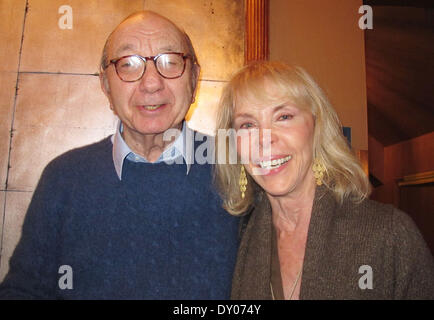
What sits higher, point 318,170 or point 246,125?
point 246,125

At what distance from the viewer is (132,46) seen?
1210 millimetres

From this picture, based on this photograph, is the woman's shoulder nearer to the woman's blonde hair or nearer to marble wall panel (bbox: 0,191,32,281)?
the woman's blonde hair

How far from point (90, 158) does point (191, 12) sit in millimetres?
1253

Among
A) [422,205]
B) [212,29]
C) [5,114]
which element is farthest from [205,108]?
[422,205]

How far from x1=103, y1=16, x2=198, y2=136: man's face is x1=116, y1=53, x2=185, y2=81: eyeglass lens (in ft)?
0.06

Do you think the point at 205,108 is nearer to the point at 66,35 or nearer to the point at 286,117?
the point at 286,117

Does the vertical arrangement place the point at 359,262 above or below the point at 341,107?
below

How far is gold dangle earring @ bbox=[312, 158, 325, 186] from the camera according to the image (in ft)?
4.14

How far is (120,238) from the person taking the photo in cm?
119

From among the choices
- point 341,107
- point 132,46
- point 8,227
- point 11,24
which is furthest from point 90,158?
point 341,107

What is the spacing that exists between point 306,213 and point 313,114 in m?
0.43

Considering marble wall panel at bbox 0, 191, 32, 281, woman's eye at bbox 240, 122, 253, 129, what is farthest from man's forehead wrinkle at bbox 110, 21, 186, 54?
marble wall panel at bbox 0, 191, 32, 281

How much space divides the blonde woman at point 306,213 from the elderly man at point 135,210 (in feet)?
0.56
